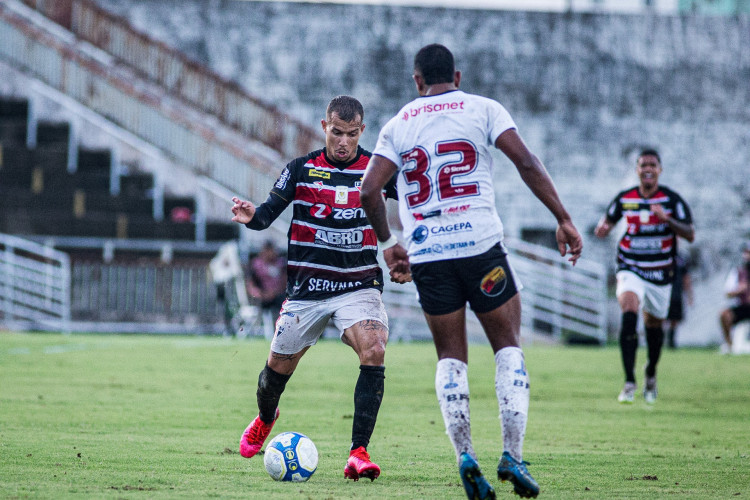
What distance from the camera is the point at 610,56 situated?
34.6 metres

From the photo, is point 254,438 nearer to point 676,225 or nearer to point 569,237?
point 569,237

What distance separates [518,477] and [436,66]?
2.07 meters

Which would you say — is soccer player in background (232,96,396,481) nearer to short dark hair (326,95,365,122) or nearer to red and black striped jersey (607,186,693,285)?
short dark hair (326,95,365,122)

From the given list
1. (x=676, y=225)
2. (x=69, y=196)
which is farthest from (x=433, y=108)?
(x=69, y=196)

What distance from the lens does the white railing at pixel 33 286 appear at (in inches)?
923

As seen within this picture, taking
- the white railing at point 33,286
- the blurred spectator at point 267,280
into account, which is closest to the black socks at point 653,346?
the blurred spectator at point 267,280

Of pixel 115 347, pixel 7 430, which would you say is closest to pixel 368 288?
pixel 7 430

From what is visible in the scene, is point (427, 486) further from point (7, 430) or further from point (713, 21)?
point (713, 21)

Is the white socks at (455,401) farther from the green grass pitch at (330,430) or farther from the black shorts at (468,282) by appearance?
the green grass pitch at (330,430)

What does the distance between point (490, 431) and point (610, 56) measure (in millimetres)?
27682

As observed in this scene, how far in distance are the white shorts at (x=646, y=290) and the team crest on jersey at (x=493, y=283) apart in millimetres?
6371

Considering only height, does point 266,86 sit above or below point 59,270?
above

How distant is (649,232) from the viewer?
11.7 metres

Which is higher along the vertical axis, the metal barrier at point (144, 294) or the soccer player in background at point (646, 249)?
the soccer player in background at point (646, 249)
